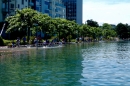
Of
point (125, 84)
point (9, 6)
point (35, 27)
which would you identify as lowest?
point (125, 84)

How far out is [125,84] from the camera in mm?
16906

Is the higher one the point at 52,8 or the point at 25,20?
the point at 52,8

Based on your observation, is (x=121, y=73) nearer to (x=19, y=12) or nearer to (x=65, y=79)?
(x=65, y=79)

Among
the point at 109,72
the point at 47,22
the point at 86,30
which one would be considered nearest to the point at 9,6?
the point at 47,22

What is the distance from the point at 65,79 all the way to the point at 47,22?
4541cm

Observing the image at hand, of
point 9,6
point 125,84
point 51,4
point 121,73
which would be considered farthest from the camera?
point 51,4

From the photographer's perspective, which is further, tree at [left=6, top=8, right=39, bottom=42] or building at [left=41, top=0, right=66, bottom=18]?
building at [left=41, top=0, right=66, bottom=18]

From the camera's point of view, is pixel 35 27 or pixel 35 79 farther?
pixel 35 27

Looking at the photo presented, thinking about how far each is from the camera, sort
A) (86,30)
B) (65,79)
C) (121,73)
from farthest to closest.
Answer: (86,30) < (121,73) < (65,79)

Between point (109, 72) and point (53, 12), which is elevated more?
point (53, 12)

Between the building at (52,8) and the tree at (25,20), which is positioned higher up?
the building at (52,8)

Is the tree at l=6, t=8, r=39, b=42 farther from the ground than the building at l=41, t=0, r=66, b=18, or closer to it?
closer to it

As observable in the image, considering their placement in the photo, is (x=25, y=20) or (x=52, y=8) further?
(x=52, y=8)

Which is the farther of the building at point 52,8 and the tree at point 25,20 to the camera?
the building at point 52,8
